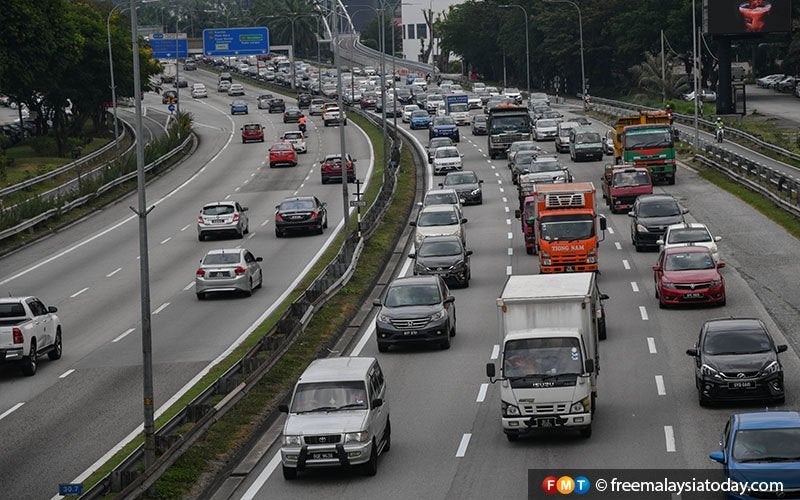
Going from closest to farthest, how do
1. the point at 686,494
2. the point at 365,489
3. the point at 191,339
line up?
the point at 686,494
the point at 365,489
the point at 191,339

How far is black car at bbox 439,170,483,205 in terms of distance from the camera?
2489 inches

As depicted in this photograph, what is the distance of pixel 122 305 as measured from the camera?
43.8m

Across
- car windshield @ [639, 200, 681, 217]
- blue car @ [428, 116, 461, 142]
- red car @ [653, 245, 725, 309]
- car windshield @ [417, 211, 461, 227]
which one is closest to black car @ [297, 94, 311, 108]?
blue car @ [428, 116, 461, 142]

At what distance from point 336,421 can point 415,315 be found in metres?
11.5

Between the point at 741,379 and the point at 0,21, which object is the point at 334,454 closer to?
the point at 741,379

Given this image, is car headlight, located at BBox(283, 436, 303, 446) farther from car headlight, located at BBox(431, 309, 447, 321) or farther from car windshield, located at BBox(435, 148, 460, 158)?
car windshield, located at BBox(435, 148, 460, 158)

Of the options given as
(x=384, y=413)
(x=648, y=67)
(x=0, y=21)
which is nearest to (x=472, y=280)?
(x=384, y=413)

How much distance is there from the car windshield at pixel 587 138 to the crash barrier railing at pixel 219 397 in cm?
3472

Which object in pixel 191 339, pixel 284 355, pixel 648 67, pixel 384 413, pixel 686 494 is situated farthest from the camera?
pixel 648 67

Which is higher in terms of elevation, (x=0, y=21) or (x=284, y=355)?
(x=0, y=21)

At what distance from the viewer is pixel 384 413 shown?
25172 millimetres

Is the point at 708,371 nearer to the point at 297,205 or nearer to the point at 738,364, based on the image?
the point at 738,364

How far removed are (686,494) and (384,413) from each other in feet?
20.8

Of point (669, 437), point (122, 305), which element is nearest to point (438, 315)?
point (669, 437)
